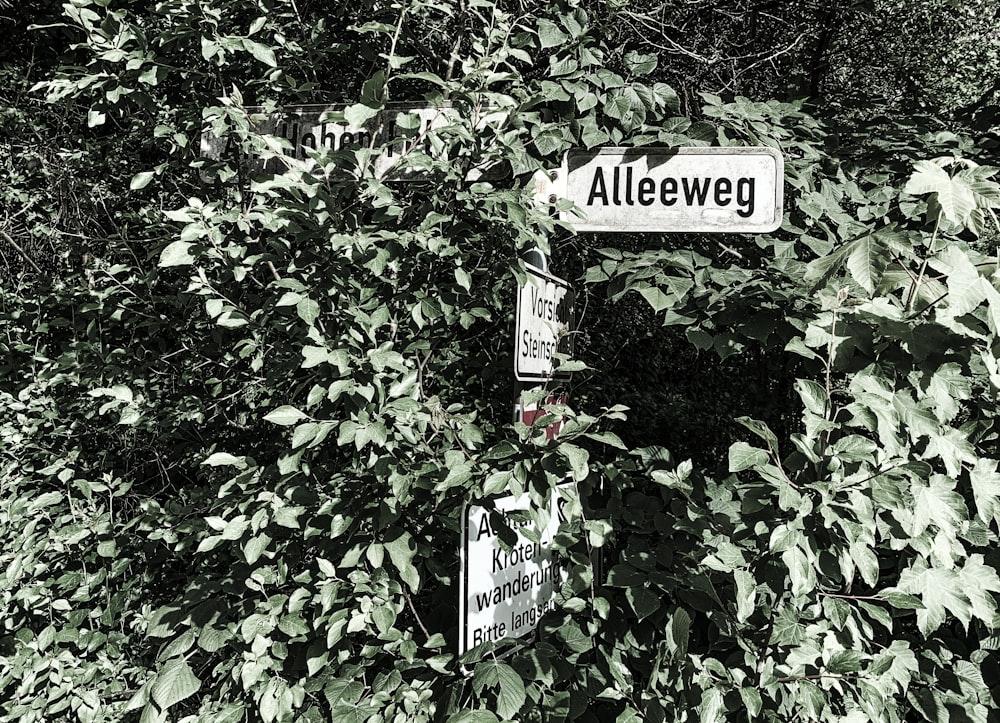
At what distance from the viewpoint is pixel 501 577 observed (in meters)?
1.61

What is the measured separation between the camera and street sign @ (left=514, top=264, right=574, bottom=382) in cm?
173

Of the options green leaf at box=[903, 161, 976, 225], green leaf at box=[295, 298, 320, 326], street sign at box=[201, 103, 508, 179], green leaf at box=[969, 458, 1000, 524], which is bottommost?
green leaf at box=[969, 458, 1000, 524]

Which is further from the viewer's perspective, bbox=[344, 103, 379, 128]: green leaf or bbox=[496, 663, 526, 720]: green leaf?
bbox=[344, 103, 379, 128]: green leaf

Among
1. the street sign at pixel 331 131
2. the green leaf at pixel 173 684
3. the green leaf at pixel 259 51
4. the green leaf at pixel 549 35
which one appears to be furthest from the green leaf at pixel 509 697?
the green leaf at pixel 259 51

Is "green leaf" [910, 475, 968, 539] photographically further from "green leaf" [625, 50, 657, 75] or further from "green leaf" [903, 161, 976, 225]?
"green leaf" [625, 50, 657, 75]

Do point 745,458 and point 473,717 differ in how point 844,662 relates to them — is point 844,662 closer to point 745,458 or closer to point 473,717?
point 745,458

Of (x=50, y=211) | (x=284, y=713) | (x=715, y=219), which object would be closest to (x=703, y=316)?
(x=715, y=219)

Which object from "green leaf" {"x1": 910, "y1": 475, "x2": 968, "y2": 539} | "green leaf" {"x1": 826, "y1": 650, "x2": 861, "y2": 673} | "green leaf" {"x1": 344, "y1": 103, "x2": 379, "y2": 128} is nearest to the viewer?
"green leaf" {"x1": 910, "y1": 475, "x2": 968, "y2": 539}

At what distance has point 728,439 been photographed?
4.13 m

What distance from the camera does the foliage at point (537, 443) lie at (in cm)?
141

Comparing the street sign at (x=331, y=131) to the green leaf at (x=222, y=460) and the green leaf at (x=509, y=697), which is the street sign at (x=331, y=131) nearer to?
the green leaf at (x=222, y=460)

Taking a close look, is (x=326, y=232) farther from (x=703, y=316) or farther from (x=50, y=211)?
(x=50, y=211)

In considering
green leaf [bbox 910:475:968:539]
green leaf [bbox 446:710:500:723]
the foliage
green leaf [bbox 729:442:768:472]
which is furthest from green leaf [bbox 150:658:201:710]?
green leaf [bbox 910:475:968:539]

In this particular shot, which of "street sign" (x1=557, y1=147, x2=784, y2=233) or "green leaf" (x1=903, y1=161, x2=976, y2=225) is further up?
"green leaf" (x1=903, y1=161, x2=976, y2=225)
